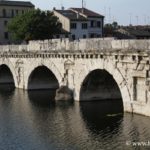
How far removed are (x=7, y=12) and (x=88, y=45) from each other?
71.3 metres

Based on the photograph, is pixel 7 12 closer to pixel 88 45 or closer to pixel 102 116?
pixel 88 45

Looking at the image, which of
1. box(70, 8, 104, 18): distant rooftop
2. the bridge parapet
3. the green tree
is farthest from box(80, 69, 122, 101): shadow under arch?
box(70, 8, 104, 18): distant rooftop

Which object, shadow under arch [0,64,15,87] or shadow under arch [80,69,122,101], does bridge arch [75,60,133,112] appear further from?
shadow under arch [0,64,15,87]

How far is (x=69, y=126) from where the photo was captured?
4106 centimetres

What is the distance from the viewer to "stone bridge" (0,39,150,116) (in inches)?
1617

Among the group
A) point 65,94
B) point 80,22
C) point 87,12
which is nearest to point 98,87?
point 65,94

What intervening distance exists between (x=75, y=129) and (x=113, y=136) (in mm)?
4472

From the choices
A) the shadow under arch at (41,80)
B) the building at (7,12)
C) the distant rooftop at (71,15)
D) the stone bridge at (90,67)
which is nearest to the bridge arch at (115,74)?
the stone bridge at (90,67)

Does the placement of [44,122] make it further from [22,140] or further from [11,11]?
[11,11]

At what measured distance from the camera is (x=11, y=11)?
116000mm

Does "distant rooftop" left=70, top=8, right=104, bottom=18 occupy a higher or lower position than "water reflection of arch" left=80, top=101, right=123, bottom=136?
higher

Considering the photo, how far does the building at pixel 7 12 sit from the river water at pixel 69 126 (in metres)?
59.9

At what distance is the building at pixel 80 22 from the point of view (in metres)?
105

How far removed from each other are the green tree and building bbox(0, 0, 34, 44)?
18644 millimetres
